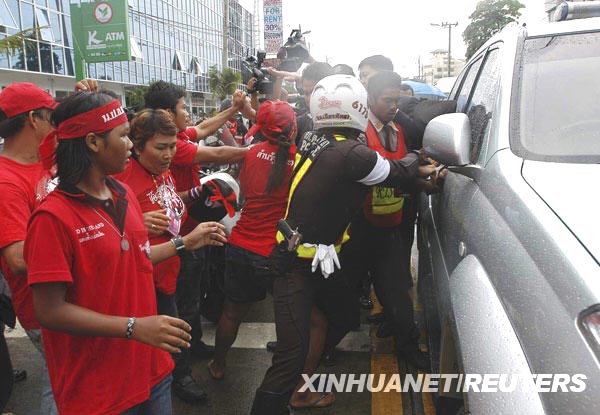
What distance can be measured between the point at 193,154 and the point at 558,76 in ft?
6.72

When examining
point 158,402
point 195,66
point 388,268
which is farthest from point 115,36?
point 195,66

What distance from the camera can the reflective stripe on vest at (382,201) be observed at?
11.2 feet

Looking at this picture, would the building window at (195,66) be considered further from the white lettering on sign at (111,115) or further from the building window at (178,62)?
the white lettering on sign at (111,115)

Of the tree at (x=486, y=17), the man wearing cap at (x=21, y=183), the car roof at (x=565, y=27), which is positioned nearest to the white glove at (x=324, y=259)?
the man wearing cap at (x=21, y=183)

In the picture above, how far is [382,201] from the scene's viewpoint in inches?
134

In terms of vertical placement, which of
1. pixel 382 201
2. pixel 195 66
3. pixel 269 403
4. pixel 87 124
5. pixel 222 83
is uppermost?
pixel 195 66

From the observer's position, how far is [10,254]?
212 centimetres

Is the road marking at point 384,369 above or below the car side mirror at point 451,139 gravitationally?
below

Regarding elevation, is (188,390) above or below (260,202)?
below

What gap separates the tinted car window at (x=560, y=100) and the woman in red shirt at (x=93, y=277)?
1.44m

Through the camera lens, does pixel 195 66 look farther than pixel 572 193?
Yes

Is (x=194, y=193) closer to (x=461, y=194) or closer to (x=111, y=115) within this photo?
(x=111, y=115)

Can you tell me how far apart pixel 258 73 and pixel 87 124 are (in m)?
3.13

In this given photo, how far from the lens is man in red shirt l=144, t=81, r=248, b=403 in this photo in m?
3.20
